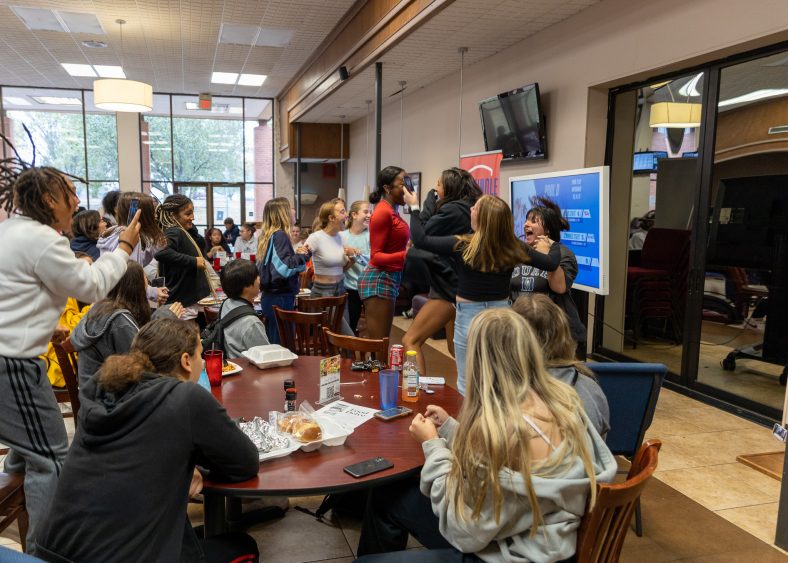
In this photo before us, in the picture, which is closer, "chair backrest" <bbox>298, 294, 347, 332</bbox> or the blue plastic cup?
the blue plastic cup

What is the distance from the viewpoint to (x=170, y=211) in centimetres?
411

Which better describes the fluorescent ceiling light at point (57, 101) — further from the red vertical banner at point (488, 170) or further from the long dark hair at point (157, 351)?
the long dark hair at point (157, 351)

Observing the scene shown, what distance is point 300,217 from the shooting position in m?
13.3

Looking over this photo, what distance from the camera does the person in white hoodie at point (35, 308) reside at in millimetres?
2053

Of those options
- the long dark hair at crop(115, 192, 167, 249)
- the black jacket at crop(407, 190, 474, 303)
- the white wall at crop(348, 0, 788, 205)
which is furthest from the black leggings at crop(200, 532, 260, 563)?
the white wall at crop(348, 0, 788, 205)

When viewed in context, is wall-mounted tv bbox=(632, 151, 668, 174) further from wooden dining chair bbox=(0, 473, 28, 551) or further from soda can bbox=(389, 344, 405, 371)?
wooden dining chair bbox=(0, 473, 28, 551)

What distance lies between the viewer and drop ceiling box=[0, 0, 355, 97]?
7629 millimetres

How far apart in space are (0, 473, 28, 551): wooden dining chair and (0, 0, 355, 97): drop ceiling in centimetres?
660

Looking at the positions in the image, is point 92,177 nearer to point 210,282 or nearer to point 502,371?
point 210,282

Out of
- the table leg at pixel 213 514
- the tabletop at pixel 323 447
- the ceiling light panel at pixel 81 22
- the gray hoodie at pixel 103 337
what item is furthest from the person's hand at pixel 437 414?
the ceiling light panel at pixel 81 22

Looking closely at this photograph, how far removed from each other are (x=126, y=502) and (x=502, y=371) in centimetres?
98

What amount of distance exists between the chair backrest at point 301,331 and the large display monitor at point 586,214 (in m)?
2.05

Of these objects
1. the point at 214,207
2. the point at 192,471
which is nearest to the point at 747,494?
the point at 192,471

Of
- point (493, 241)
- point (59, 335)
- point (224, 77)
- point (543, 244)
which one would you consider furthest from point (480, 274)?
point (224, 77)
